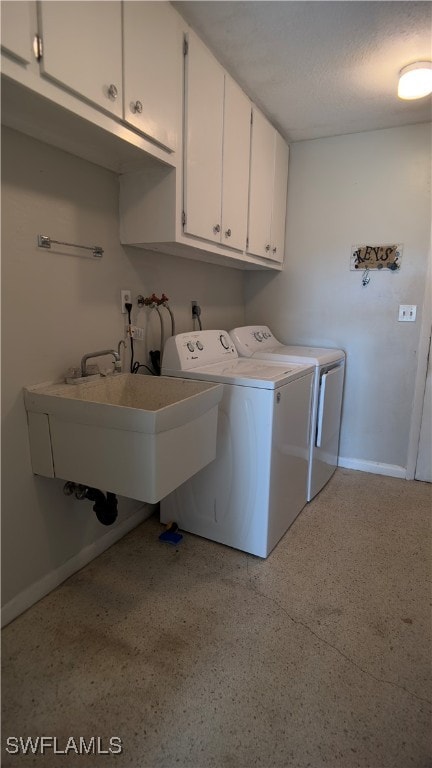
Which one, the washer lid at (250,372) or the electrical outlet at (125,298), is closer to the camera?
the washer lid at (250,372)

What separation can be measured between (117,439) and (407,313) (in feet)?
7.32

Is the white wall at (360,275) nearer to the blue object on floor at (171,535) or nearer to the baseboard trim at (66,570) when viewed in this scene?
the blue object on floor at (171,535)

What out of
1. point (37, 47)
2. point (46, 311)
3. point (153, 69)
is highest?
point (153, 69)

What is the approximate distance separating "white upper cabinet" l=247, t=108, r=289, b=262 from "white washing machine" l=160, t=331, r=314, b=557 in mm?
859

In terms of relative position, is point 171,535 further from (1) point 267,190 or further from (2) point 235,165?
(1) point 267,190

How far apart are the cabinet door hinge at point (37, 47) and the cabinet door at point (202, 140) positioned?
74 cm

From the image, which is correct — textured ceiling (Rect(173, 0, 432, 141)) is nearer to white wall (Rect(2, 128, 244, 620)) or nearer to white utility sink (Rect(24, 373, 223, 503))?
white wall (Rect(2, 128, 244, 620))

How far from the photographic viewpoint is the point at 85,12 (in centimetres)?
121

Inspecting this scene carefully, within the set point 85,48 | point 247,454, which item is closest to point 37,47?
point 85,48

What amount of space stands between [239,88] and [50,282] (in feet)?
4.86

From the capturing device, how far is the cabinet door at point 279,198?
8.87 ft

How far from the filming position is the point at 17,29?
103cm

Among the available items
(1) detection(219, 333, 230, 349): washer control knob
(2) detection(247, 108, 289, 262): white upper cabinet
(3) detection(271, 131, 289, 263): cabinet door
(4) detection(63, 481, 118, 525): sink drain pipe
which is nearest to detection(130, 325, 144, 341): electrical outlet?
(1) detection(219, 333, 230, 349): washer control knob

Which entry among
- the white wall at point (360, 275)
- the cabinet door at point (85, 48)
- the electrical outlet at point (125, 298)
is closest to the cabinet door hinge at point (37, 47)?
the cabinet door at point (85, 48)
